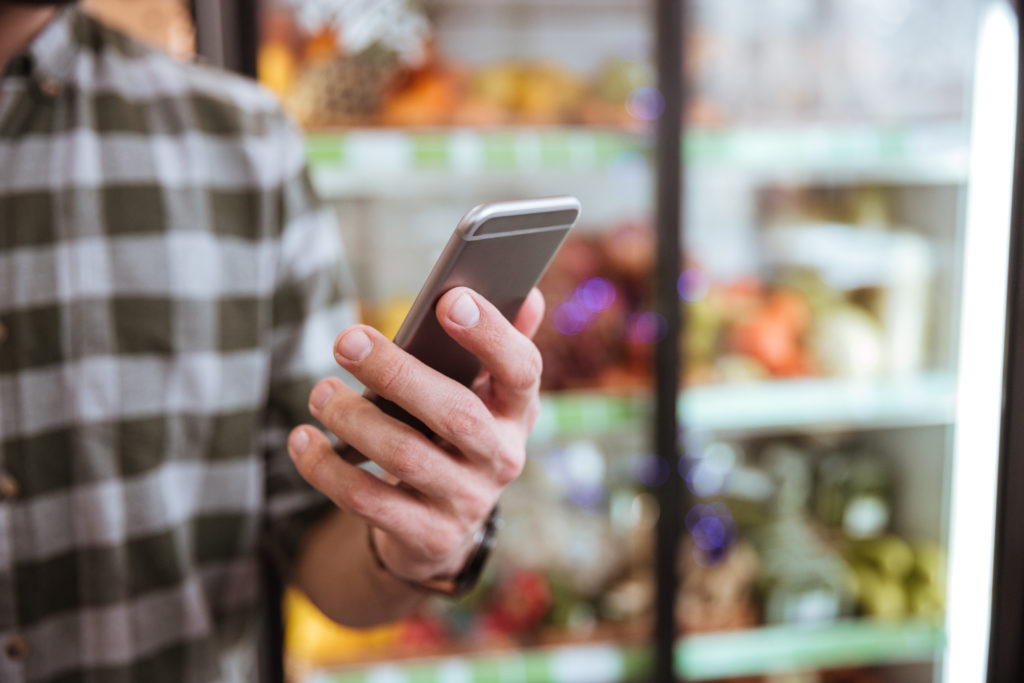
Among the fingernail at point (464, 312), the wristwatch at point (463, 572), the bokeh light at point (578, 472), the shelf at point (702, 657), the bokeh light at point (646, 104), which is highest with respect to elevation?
the bokeh light at point (646, 104)

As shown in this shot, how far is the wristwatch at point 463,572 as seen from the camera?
0.60 meters

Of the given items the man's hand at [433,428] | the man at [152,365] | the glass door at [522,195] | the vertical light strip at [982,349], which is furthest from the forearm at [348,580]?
the vertical light strip at [982,349]

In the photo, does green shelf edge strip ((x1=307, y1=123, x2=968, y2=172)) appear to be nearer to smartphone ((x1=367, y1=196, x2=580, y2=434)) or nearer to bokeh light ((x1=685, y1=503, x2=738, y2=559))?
bokeh light ((x1=685, y1=503, x2=738, y2=559))

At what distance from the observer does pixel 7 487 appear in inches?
26.2

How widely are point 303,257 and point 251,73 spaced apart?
397 mm

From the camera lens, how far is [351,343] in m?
0.36

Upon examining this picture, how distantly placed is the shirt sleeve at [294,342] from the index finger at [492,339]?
43cm

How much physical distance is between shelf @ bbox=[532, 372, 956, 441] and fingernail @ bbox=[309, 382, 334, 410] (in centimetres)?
83

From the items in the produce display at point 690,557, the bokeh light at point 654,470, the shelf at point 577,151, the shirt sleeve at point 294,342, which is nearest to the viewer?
the shirt sleeve at point 294,342

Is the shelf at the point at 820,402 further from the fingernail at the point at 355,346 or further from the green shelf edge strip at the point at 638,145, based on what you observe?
the fingernail at the point at 355,346

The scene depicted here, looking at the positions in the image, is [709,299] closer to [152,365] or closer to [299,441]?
[152,365]

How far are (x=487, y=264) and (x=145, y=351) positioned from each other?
0.50 metres

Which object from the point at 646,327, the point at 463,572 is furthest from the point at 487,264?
the point at 646,327

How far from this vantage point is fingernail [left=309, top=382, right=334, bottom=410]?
1.31 feet
